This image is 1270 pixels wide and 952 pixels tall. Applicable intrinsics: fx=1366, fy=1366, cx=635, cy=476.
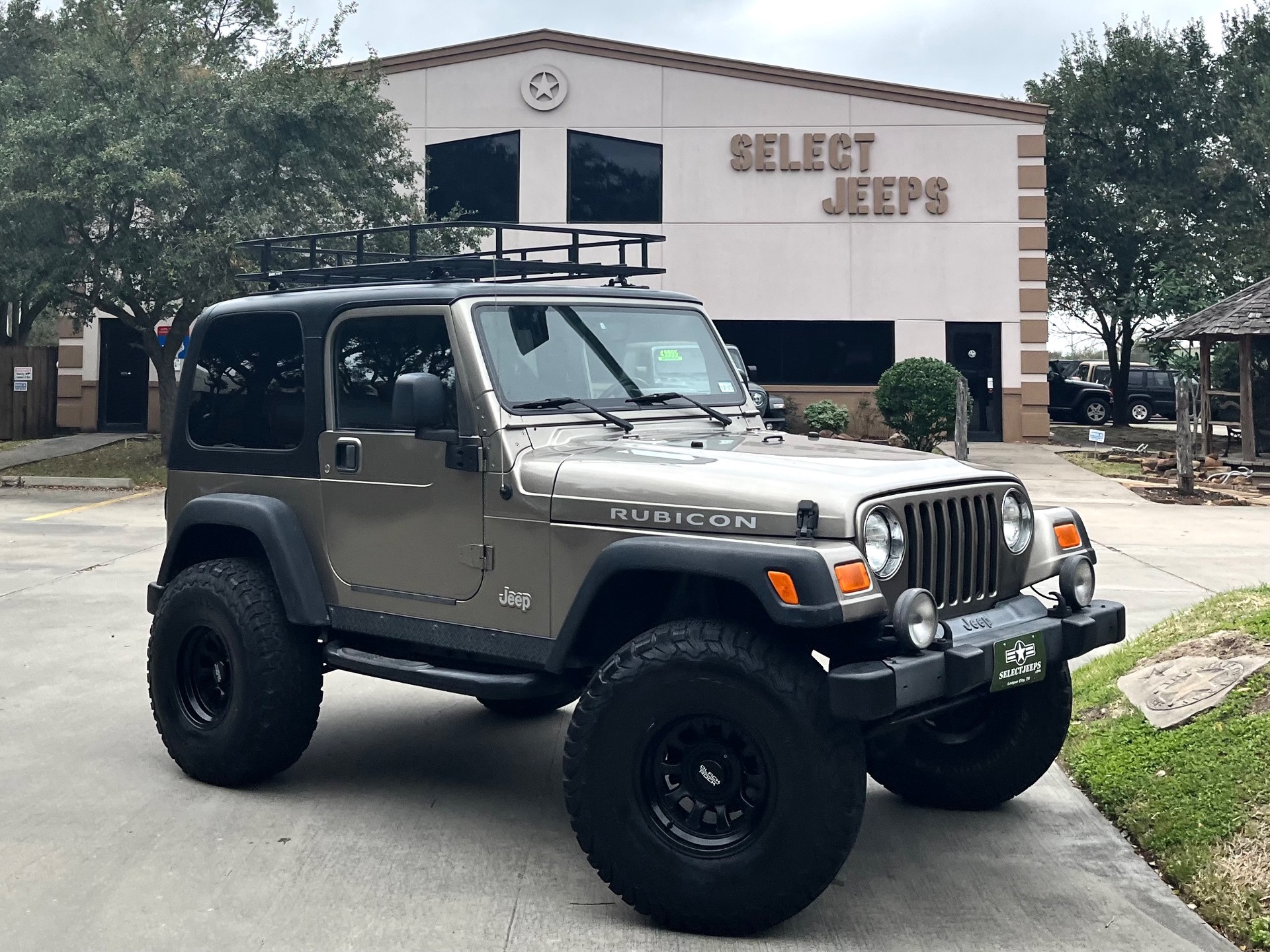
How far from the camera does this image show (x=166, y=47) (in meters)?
20.4

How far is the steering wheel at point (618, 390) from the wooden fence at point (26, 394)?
78.0 feet

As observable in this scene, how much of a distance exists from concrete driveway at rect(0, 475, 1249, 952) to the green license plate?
739mm

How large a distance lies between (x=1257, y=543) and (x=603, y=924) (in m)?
11.6

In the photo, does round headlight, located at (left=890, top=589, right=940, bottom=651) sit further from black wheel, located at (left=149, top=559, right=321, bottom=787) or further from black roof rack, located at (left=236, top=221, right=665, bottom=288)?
black wheel, located at (left=149, top=559, right=321, bottom=787)

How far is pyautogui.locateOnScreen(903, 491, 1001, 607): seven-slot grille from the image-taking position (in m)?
4.34

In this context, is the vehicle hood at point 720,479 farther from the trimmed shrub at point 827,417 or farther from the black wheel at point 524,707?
the trimmed shrub at point 827,417

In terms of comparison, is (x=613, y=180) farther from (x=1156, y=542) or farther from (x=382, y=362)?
(x=382, y=362)

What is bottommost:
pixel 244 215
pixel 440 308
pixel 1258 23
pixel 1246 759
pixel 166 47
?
pixel 1246 759

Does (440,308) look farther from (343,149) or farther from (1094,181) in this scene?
(1094,181)

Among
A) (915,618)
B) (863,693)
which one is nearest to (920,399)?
(915,618)

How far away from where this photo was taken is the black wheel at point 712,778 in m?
3.98

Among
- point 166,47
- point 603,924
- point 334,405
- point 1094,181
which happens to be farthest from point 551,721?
point 1094,181

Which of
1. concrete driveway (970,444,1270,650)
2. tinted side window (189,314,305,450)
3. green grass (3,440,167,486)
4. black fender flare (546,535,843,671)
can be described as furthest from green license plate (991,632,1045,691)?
green grass (3,440,167,486)

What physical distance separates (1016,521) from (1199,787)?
1301mm
